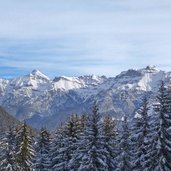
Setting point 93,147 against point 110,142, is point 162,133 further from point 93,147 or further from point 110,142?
point 110,142

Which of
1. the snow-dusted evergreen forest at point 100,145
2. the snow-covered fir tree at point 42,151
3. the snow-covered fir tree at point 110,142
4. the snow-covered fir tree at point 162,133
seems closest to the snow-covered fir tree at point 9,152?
the snow-dusted evergreen forest at point 100,145

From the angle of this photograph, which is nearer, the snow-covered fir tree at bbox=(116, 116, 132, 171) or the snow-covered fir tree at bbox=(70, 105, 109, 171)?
the snow-covered fir tree at bbox=(70, 105, 109, 171)

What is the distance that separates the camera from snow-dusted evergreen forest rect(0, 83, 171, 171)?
48.8 metres

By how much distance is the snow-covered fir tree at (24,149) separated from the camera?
69.9 meters

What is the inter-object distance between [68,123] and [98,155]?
9552 mm

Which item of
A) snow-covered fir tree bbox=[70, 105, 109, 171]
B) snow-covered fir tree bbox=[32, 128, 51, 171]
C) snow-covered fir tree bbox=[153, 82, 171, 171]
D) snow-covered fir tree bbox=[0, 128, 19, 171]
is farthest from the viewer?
snow-covered fir tree bbox=[32, 128, 51, 171]

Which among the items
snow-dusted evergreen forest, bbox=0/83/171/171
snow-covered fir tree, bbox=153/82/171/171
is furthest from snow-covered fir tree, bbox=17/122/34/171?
snow-covered fir tree, bbox=153/82/171/171

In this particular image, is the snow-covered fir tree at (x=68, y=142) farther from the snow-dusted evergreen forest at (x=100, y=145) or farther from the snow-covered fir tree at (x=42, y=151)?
the snow-covered fir tree at (x=42, y=151)

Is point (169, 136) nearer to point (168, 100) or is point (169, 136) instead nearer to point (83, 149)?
point (168, 100)

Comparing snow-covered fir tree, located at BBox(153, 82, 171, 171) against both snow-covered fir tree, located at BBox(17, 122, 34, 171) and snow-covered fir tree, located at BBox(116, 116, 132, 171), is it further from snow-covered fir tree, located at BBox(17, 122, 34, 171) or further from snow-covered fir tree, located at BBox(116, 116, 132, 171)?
snow-covered fir tree, located at BBox(17, 122, 34, 171)

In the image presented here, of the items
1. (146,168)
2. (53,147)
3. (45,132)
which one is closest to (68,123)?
(53,147)

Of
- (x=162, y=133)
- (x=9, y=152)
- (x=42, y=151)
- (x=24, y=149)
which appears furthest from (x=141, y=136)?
(x=9, y=152)

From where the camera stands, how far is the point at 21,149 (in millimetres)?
70188

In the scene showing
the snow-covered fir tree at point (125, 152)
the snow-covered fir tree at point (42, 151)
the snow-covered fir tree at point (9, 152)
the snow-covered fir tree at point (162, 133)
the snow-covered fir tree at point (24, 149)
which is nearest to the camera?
the snow-covered fir tree at point (162, 133)
